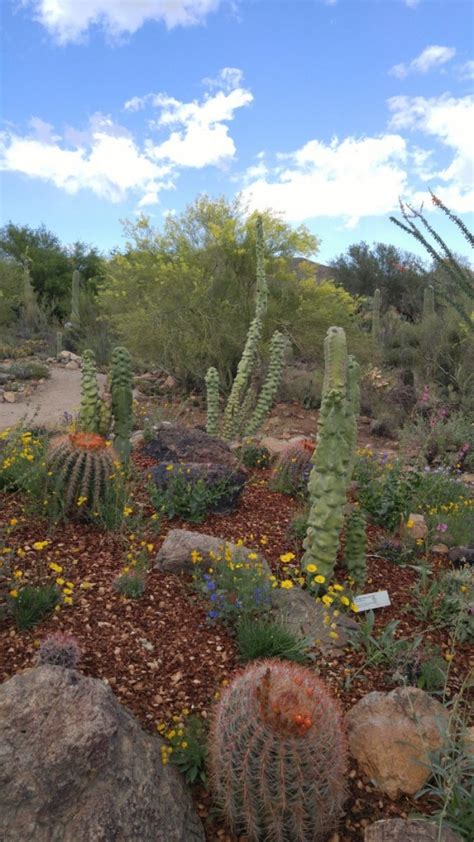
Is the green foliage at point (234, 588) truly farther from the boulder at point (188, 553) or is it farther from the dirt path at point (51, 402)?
the dirt path at point (51, 402)

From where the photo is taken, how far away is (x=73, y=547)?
13.5 ft

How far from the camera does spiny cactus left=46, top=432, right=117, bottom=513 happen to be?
4465 millimetres

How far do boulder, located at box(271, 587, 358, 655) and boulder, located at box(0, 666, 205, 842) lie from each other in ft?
3.83

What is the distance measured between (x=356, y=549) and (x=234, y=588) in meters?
0.94

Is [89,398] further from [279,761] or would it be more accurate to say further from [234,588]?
[279,761]

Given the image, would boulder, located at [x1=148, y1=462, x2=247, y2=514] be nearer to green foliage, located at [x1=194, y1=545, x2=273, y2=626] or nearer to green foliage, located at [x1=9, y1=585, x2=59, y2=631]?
green foliage, located at [x1=194, y1=545, x2=273, y2=626]

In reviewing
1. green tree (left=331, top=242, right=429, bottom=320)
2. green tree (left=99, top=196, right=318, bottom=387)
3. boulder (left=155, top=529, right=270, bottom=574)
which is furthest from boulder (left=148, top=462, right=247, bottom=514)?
green tree (left=331, top=242, right=429, bottom=320)

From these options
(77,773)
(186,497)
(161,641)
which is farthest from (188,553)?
(77,773)

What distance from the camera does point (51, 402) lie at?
490 inches

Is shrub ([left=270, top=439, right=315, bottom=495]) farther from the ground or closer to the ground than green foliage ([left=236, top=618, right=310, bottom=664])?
farther from the ground

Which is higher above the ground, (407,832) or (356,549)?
(356,549)

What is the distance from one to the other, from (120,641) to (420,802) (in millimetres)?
1518

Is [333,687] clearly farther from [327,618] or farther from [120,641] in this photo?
[120,641]

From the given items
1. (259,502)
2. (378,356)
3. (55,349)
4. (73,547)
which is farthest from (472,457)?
(55,349)
